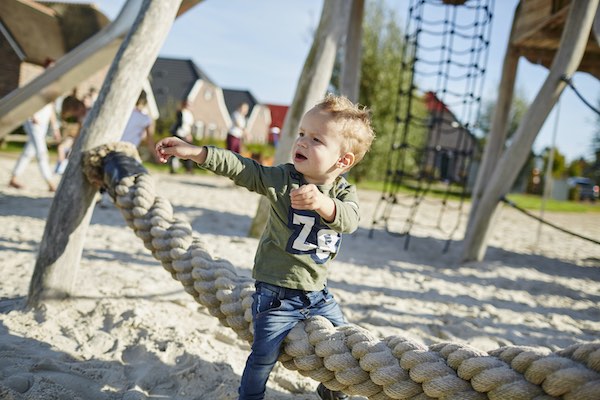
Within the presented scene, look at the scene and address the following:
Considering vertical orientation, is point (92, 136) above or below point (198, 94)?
below

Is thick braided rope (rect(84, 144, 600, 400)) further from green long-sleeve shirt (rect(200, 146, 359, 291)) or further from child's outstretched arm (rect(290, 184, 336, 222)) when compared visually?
child's outstretched arm (rect(290, 184, 336, 222))

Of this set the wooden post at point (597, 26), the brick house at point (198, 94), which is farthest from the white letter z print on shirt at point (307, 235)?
the brick house at point (198, 94)

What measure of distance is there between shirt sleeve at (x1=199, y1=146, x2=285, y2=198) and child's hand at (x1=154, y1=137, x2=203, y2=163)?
0.14 ft

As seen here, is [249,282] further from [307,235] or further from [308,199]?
[308,199]

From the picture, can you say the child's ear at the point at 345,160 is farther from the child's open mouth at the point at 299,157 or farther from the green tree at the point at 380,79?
the green tree at the point at 380,79

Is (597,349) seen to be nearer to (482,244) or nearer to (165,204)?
(165,204)

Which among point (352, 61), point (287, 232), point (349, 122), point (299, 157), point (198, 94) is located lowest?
point (287, 232)

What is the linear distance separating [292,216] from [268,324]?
1.21 ft

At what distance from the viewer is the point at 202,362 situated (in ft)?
6.83

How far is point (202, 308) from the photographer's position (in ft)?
9.13

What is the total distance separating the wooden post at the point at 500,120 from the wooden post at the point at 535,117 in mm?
570

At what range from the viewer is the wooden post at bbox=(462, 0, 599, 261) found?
162 inches

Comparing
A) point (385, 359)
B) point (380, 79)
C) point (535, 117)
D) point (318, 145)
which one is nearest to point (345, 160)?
point (318, 145)

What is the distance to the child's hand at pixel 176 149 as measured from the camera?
1.54 meters
